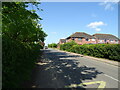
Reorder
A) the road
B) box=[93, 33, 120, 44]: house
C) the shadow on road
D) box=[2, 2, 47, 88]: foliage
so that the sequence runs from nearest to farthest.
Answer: box=[2, 2, 47, 88]: foliage, the road, the shadow on road, box=[93, 33, 120, 44]: house

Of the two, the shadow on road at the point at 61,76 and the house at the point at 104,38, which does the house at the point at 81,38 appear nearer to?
the house at the point at 104,38

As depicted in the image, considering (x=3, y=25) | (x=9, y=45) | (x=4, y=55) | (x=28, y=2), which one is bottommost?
(x=4, y=55)

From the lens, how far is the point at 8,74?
352 centimetres

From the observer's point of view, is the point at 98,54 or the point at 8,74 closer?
the point at 8,74

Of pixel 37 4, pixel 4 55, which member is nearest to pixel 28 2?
pixel 37 4

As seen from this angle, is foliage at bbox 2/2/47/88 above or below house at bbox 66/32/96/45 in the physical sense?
below

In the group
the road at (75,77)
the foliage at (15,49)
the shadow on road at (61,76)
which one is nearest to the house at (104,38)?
the road at (75,77)

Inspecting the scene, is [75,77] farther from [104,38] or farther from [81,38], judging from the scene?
[104,38]

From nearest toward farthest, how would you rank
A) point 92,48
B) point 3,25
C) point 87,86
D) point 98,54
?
point 87,86, point 3,25, point 98,54, point 92,48

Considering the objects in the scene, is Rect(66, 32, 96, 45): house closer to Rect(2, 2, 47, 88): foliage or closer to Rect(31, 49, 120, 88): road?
Rect(31, 49, 120, 88): road

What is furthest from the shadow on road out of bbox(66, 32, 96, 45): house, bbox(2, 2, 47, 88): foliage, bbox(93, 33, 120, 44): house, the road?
bbox(93, 33, 120, 44): house

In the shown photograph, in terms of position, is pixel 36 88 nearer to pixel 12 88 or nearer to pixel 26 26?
pixel 12 88

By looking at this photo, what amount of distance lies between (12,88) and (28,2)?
5.86m

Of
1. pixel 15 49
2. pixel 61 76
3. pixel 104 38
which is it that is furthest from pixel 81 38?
pixel 15 49
